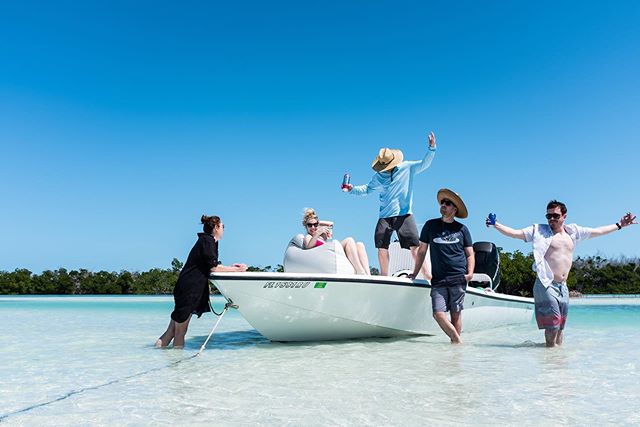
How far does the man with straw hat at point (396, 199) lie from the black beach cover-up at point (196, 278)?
8.04 ft

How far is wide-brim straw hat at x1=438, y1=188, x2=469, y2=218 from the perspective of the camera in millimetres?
7109

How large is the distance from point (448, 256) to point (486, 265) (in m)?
3.99

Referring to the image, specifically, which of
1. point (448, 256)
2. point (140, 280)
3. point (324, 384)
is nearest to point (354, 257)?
point (448, 256)

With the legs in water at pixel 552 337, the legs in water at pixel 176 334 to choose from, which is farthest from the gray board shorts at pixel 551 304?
the legs in water at pixel 176 334

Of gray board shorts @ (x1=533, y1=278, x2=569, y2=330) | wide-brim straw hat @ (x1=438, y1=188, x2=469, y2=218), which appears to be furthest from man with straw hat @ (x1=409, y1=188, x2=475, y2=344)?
gray board shorts @ (x1=533, y1=278, x2=569, y2=330)

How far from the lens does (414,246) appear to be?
8.21 metres

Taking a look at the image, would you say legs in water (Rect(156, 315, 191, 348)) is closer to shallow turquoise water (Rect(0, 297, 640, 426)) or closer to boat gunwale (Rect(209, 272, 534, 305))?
shallow turquoise water (Rect(0, 297, 640, 426))

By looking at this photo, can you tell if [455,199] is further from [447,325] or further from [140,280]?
[140,280]

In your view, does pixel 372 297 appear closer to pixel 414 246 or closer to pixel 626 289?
pixel 414 246

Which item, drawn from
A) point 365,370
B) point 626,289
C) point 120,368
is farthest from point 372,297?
point 626,289

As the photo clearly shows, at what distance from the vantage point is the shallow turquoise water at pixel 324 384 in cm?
373

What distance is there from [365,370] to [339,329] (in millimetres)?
2039

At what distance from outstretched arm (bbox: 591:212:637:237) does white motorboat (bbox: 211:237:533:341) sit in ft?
6.88

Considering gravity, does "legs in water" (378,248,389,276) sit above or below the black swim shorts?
below
